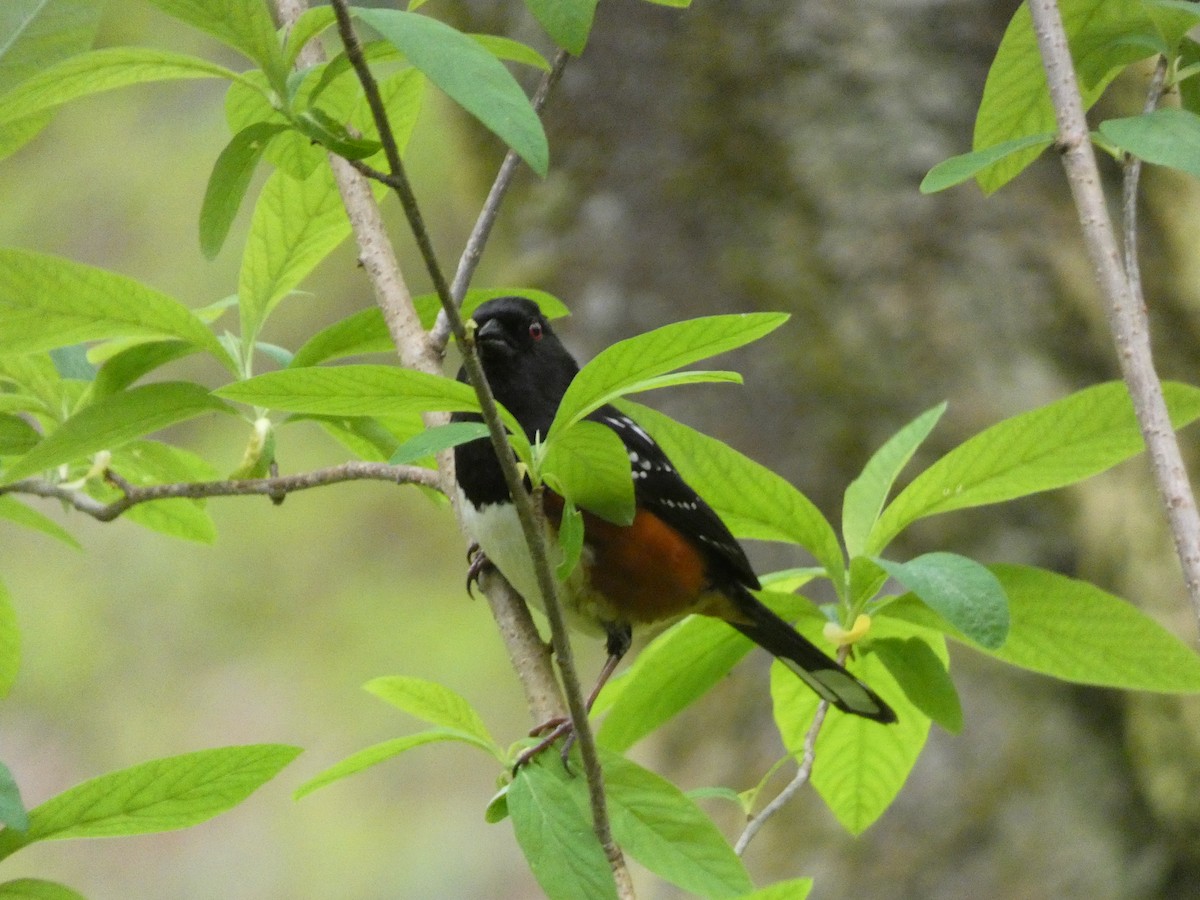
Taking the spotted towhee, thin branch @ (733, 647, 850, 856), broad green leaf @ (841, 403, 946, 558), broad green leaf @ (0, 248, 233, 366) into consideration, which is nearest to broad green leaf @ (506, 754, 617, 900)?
thin branch @ (733, 647, 850, 856)

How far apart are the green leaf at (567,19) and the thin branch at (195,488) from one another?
514mm

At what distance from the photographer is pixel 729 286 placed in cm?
310

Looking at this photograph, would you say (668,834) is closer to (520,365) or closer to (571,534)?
(571,534)

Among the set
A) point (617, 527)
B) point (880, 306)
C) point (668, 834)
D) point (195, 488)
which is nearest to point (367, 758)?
point (668, 834)

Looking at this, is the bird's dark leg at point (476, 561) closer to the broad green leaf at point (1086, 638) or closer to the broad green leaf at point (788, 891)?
the broad green leaf at point (1086, 638)

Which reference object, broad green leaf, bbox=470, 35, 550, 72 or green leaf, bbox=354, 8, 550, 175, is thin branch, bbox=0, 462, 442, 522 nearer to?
broad green leaf, bbox=470, 35, 550, 72

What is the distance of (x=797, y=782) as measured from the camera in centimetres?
105

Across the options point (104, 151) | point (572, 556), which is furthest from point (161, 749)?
point (572, 556)

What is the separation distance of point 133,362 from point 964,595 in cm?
78

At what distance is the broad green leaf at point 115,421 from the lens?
1.02m

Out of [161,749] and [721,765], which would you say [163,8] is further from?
[161,749]

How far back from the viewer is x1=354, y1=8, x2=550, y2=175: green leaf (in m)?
0.68

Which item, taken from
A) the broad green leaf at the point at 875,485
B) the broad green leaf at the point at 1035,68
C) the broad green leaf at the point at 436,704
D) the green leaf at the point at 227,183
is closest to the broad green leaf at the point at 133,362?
the green leaf at the point at 227,183

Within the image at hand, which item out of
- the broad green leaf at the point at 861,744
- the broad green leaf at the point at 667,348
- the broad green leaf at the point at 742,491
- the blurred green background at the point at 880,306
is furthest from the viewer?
the blurred green background at the point at 880,306
